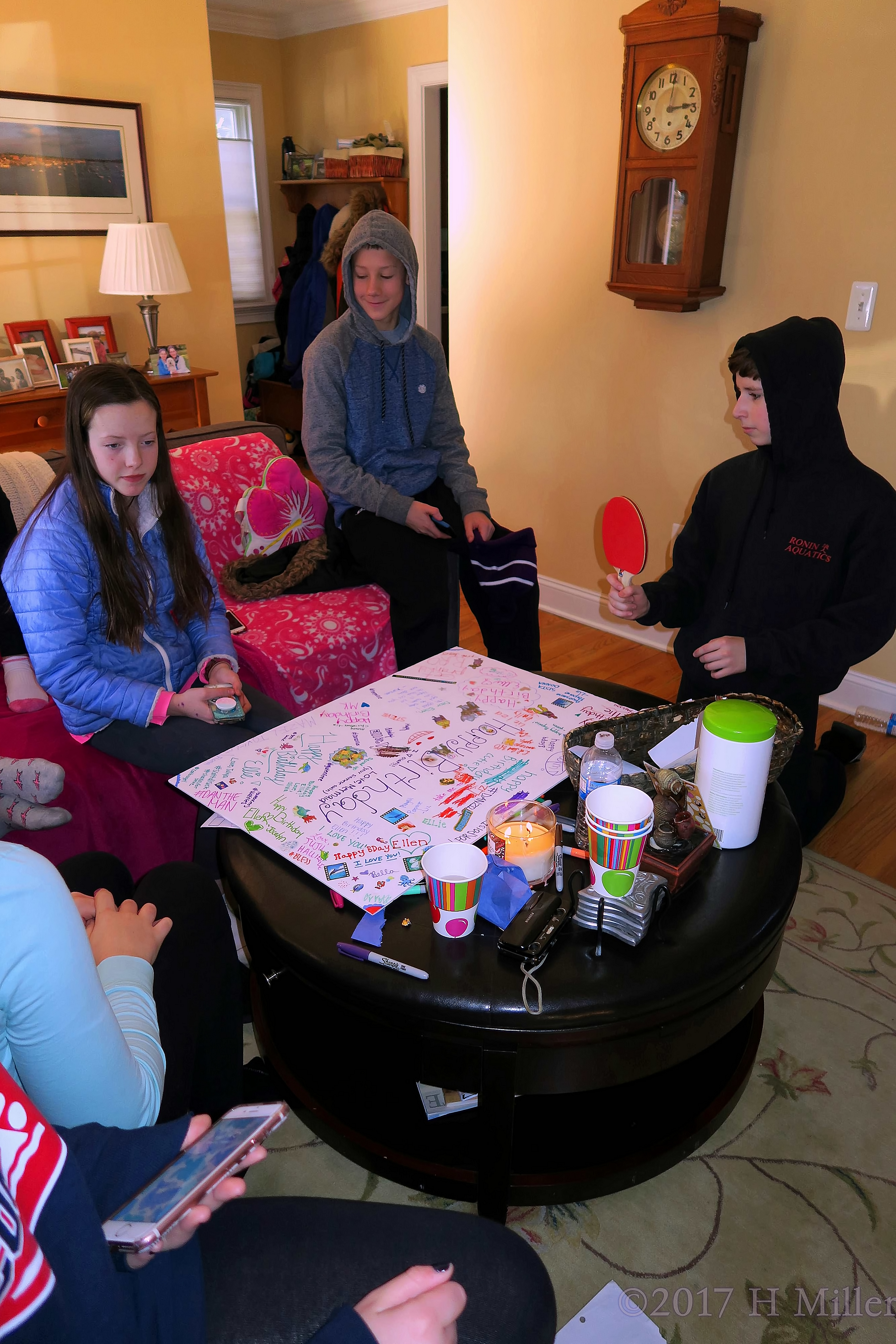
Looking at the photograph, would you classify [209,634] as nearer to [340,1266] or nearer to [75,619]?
[75,619]

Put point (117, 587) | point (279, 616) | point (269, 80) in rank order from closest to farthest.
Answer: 1. point (117, 587)
2. point (279, 616)
3. point (269, 80)

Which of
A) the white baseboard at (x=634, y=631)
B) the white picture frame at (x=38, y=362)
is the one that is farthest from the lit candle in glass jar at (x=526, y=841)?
the white picture frame at (x=38, y=362)

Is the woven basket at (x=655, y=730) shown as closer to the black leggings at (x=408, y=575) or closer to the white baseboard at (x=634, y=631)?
the black leggings at (x=408, y=575)

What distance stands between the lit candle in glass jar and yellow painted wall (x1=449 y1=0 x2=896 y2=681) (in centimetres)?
179

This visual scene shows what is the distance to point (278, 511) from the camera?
2555 millimetres

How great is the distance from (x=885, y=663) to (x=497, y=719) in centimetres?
158

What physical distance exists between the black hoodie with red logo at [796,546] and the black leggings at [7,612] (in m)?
1.36

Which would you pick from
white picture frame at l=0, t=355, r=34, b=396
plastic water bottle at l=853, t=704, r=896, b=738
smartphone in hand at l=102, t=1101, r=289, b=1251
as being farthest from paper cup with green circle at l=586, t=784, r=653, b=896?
white picture frame at l=0, t=355, r=34, b=396

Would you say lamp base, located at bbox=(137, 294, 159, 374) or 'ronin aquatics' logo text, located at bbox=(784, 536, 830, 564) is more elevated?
lamp base, located at bbox=(137, 294, 159, 374)

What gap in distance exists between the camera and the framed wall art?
328 centimetres

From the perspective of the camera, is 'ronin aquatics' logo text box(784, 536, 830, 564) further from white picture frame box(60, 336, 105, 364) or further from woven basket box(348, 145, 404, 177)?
woven basket box(348, 145, 404, 177)

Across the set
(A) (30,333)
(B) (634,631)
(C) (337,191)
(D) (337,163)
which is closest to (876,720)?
(B) (634,631)

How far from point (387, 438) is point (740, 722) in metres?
1.65

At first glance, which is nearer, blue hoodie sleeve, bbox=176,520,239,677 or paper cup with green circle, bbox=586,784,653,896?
paper cup with green circle, bbox=586,784,653,896
